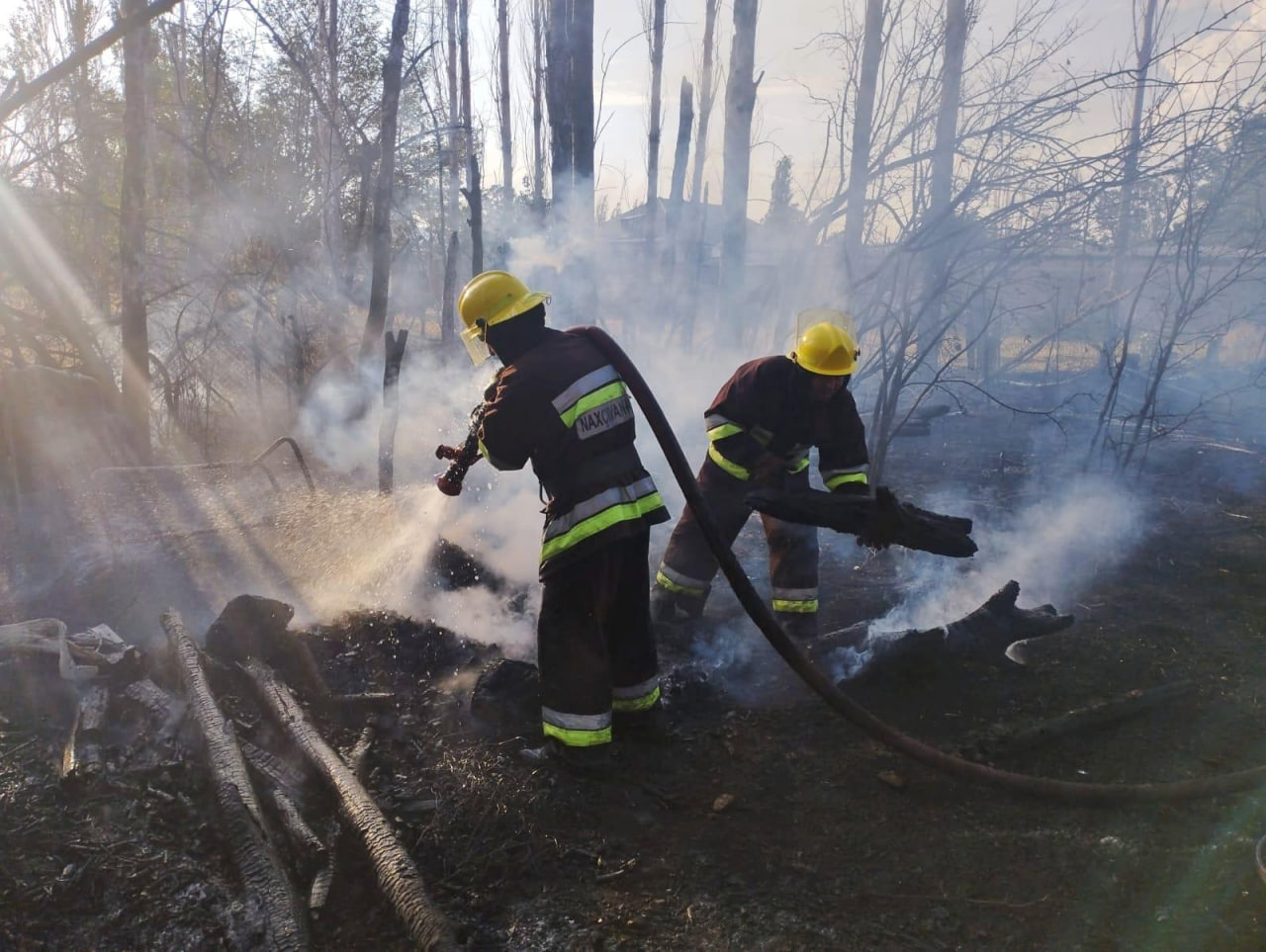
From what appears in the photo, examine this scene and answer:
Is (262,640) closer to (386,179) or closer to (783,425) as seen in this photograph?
(783,425)

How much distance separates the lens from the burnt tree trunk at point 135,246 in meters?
8.46

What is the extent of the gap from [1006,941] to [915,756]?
3.01 ft

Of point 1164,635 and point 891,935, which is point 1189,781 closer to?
Result: point 891,935

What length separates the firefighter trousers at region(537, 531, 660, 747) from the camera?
3475mm

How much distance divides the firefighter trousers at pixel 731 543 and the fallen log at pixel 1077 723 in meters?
1.24

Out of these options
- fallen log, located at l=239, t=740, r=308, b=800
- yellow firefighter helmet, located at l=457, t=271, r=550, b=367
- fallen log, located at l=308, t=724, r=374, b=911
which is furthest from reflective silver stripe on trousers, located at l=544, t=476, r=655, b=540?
fallen log, located at l=239, t=740, r=308, b=800

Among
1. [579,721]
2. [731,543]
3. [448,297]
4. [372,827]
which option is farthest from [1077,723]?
[448,297]

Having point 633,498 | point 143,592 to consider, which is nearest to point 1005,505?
point 633,498

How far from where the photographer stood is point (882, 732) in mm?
3488

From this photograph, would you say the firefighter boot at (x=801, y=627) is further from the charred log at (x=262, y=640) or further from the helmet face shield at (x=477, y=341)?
the charred log at (x=262, y=640)

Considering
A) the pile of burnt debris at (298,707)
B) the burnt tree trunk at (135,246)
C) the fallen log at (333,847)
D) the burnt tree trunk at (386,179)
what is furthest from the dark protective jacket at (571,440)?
the burnt tree trunk at (386,179)

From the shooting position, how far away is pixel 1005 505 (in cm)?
789

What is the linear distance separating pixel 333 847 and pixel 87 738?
1.32 m

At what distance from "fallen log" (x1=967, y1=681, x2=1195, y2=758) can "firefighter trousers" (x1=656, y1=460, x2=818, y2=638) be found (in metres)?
1.24
